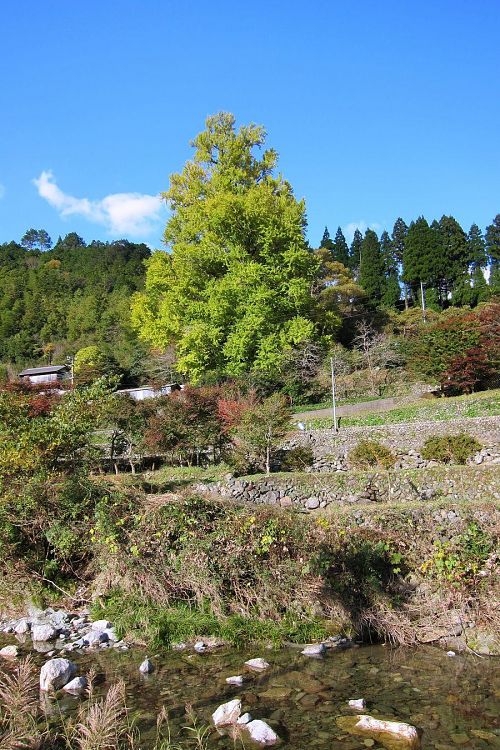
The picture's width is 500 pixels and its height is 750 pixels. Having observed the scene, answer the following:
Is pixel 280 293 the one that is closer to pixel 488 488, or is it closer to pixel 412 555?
pixel 488 488

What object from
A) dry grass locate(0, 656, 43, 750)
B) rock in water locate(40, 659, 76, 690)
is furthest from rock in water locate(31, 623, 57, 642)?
dry grass locate(0, 656, 43, 750)

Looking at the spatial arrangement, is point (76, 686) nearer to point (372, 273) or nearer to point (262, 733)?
point (262, 733)

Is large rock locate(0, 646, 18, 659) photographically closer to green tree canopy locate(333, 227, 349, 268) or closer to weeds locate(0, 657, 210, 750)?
weeds locate(0, 657, 210, 750)

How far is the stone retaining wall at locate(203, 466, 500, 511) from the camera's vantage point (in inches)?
512

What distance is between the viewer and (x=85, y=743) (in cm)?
425

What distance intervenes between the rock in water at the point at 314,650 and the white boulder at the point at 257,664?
0.54 m

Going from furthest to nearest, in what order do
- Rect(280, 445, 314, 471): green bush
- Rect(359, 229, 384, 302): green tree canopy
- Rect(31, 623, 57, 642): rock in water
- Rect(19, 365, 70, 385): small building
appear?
Rect(19, 365, 70, 385): small building → Rect(359, 229, 384, 302): green tree canopy → Rect(280, 445, 314, 471): green bush → Rect(31, 623, 57, 642): rock in water

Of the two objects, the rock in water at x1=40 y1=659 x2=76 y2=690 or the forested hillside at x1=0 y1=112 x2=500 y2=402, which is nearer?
the rock in water at x1=40 y1=659 x2=76 y2=690

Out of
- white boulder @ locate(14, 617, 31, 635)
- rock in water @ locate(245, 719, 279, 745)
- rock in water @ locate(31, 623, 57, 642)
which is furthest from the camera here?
white boulder @ locate(14, 617, 31, 635)

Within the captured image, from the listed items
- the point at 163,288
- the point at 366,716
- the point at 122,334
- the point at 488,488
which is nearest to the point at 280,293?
the point at 163,288

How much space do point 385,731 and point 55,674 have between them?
11.2 feet

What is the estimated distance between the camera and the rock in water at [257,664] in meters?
6.19

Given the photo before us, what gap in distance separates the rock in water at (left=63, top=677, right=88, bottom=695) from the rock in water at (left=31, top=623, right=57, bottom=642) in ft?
5.44

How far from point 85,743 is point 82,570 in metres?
4.90
